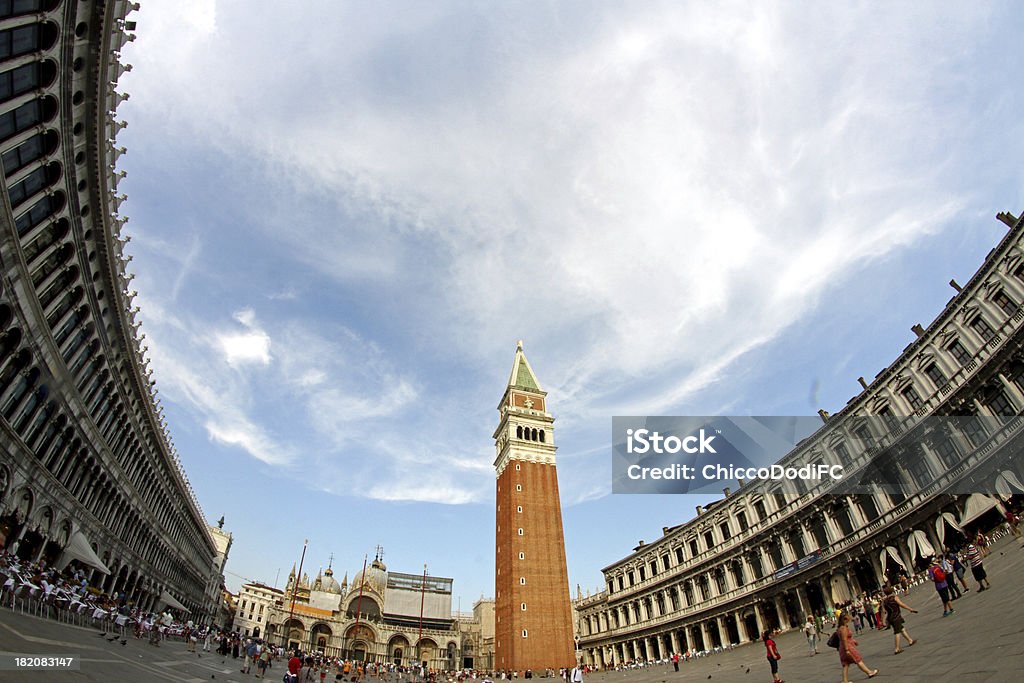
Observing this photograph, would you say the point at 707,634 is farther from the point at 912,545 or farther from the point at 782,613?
the point at 912,545

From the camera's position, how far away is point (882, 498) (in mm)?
33062

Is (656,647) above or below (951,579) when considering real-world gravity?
below

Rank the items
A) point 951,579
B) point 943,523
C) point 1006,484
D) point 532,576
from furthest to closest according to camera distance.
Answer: point 532,576 < point 943,523 < point 1006,484 < point 951,579

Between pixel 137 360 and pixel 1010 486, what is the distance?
51.6 meters

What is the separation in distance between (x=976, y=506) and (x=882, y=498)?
7539 millimetres

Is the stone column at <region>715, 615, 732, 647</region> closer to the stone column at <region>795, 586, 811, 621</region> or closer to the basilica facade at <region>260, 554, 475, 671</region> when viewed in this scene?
the stone column at <region>795, 586, 811, 621</region>

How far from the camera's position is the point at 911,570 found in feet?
96.5

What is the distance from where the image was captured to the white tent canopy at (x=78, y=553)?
28719 mm

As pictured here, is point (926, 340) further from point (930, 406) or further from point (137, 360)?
point (137, 360)

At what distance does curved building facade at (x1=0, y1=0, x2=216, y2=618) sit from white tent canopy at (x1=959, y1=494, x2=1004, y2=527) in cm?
4498

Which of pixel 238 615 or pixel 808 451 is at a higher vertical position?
pixel 808 451

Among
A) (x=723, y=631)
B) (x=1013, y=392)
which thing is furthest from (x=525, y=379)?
(x=1013, y=392)

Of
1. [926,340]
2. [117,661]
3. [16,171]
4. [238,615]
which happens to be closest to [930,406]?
[926,340]

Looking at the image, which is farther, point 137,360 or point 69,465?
point 137,360
